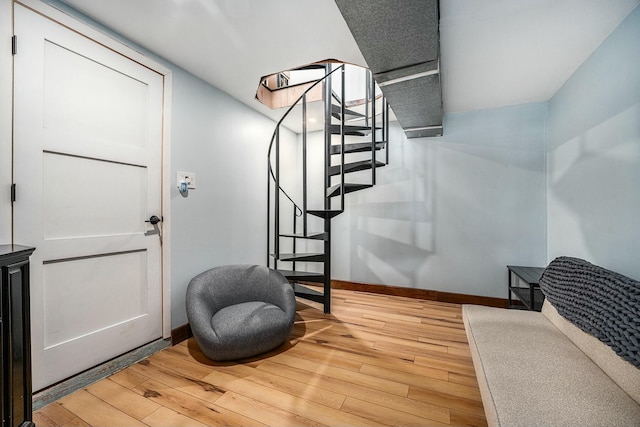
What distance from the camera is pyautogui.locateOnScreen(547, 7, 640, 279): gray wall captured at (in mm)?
1609

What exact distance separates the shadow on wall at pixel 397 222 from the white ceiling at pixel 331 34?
1.15 m

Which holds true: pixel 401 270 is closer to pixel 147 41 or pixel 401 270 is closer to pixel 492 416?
pixel 492 416

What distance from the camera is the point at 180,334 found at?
2311mm

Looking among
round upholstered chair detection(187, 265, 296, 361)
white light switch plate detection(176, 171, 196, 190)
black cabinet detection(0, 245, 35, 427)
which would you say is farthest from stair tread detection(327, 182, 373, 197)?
black cabinet detection(0, 245, 35, 427)

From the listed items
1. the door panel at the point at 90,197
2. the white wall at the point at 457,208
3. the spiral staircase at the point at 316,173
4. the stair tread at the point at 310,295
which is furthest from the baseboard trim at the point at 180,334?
the white wall at the point at 457,208

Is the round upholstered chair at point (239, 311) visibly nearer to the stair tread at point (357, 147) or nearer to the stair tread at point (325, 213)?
the stair tread at point (325, 213)

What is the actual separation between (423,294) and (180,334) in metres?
2.80

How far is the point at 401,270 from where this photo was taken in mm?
3531

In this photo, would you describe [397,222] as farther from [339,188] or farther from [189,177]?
[189,177]

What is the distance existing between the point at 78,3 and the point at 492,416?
3.10m

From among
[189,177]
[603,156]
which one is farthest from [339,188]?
[603,156]

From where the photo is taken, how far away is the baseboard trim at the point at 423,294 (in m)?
3.09

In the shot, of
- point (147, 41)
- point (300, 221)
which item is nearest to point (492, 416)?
point (147, 41)

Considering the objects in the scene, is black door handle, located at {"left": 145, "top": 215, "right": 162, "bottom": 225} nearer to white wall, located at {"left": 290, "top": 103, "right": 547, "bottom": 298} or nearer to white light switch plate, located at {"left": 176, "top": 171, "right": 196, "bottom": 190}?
white light switch plate, located at {"left": 176, "top": 171, "right": 196, "bottom": 190}
